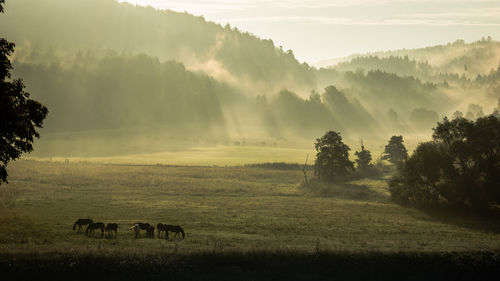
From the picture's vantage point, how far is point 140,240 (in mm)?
37000

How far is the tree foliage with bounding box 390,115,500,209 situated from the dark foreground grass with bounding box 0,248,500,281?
128ft

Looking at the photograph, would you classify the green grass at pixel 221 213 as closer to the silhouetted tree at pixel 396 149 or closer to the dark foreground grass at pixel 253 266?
the dark foreground grass at pixel 253 266

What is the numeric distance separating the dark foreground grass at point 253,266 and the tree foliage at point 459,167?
3898 centimetres

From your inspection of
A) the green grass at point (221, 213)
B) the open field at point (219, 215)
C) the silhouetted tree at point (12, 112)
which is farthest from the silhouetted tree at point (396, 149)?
the silhouetted tree at point (12, 112)

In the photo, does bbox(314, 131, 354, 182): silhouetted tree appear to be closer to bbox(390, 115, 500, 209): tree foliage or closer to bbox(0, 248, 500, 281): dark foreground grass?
bbox(390, 115, 500, 209): tree foliage

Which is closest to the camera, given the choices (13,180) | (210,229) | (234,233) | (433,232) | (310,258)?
(310,258)

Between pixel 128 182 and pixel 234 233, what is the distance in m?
63.8

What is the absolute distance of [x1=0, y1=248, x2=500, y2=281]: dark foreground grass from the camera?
26.0 meters

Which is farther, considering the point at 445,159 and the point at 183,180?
the point at 183,180

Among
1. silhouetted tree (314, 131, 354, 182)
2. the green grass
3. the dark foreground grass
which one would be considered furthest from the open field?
silhouetted tree (314, 131, 354, 182)

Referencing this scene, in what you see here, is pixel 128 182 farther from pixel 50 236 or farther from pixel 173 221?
pixel 50 236

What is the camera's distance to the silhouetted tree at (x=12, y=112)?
3086 cm

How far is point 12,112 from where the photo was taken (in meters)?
30.8

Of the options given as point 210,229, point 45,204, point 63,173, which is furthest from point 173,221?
point 63,173
